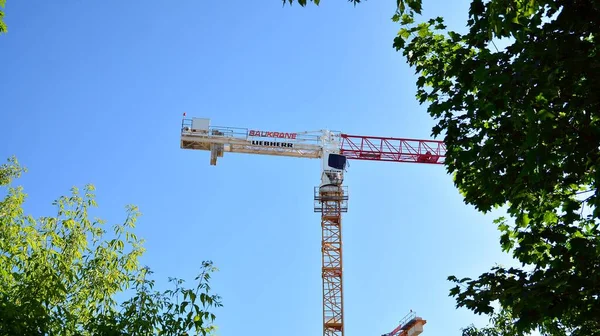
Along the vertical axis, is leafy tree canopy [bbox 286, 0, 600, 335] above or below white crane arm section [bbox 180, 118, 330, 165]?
below

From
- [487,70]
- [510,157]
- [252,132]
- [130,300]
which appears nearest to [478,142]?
[510,157]

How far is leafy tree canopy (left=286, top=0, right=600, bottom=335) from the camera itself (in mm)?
7234

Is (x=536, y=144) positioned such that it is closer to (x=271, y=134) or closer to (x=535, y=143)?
(x=535, y=143)

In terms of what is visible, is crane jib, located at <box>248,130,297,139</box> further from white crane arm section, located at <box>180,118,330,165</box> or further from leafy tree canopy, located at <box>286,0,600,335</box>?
leafy tree canopy, located at <box>286,0,600,335</box>

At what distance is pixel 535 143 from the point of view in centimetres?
715

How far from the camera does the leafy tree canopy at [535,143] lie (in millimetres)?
7234

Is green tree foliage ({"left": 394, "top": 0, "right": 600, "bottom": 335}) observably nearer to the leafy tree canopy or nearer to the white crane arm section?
the leafy tree canopy

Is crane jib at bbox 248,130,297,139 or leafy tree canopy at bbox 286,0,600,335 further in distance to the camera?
crane jib at bbox 248,130,297,139

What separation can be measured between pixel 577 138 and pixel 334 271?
48.6 metres

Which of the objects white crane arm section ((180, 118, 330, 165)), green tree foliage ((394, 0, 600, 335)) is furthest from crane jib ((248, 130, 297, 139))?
green tree foliage ((394, 0, 600, 335))

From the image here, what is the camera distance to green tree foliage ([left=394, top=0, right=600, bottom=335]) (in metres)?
7.23

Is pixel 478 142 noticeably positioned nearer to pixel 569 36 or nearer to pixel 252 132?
pixel 569 36

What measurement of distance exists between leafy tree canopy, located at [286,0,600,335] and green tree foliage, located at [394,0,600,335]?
1cm

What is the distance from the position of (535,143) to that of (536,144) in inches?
14.1
